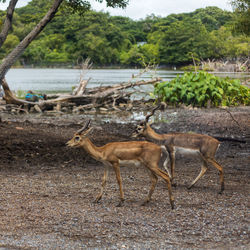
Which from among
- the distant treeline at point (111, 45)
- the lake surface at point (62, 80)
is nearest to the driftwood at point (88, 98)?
the lake surface at point (62, 80)

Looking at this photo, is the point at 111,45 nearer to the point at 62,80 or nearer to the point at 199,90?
the point at 62,80

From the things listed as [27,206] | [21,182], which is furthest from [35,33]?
[27,206]

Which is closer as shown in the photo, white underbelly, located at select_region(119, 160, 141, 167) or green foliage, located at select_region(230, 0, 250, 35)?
white underbelly, located at select_region(119, 160, 141, 167)

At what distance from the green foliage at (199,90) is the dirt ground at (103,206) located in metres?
11.0

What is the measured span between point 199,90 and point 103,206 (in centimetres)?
1657

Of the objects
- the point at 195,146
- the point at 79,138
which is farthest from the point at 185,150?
the point at 79,138

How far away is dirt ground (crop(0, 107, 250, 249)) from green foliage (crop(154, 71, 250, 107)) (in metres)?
11.0

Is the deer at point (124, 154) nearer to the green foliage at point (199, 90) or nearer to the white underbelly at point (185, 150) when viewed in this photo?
the white underbelly at point (185, 150)

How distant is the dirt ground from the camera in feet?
17.8

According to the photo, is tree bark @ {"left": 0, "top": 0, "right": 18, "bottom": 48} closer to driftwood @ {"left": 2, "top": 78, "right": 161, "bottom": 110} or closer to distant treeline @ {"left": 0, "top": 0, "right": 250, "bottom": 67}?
driftwood @ {"left": 2, "top": 78, "right": 161, "bottom": 110}

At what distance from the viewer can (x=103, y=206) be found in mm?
6785

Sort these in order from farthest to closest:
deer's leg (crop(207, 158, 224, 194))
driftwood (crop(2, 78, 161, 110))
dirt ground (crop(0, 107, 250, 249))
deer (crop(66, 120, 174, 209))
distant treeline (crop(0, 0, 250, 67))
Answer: distant treeline (crop(0, 0, 250, 67)) < driftwood (crop(2, 78, 161, 110)) < deer's leg (crop(207, 158, 224, 194)) < deer (crop(66, 120, 174, 209)) < dirt ground (crop(0, 107, 250, 249))

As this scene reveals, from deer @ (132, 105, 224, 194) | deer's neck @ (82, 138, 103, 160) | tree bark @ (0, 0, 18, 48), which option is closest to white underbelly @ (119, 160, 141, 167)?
deer's neck @ (82, 138, 103, 160)

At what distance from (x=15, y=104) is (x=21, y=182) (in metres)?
15.3
